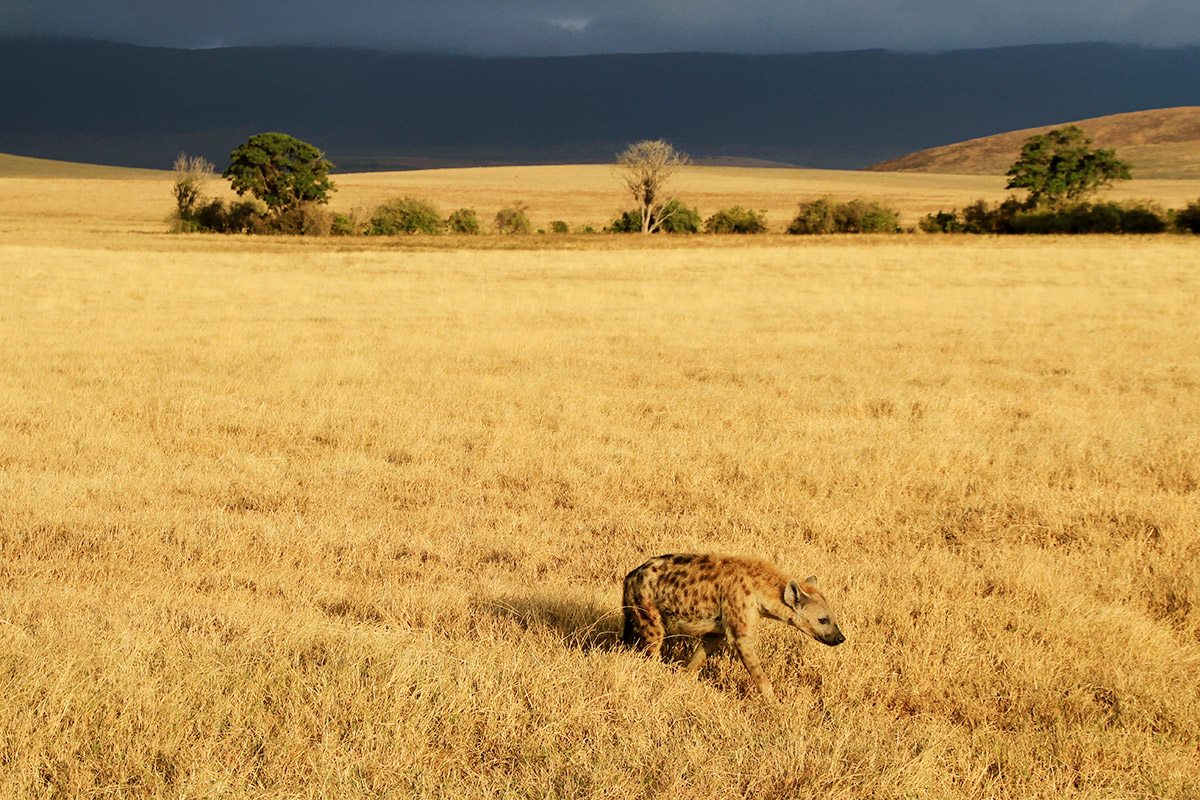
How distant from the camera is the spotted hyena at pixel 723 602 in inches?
Result: 187

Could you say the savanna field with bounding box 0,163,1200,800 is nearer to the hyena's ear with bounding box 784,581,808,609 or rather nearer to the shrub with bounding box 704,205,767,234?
the hyena's ear with bounding box 784,581,808,609

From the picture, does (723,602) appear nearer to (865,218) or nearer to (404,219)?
(404,219)

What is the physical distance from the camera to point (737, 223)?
2739 inches

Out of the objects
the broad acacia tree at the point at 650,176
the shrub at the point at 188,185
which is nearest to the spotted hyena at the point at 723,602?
the broad acacia tree at the point at 650,176

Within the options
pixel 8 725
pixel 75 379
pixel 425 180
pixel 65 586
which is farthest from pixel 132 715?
pixel 425 180

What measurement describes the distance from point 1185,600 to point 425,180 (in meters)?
130

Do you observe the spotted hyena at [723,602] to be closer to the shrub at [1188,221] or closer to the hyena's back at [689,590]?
the hyena's back at [689,590]

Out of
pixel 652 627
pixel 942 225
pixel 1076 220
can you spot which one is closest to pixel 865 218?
pixel 942 225

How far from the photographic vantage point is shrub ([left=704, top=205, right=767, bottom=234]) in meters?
68.9

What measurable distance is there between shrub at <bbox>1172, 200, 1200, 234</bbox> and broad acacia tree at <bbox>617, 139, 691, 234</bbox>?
3150 cm

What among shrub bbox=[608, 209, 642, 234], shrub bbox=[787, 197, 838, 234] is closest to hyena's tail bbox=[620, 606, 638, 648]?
shrub bbox=[787, 197, 838, 234]

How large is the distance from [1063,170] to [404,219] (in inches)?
1816

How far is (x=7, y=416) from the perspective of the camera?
11.1m

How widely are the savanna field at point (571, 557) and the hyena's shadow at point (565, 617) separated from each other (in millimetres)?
30
